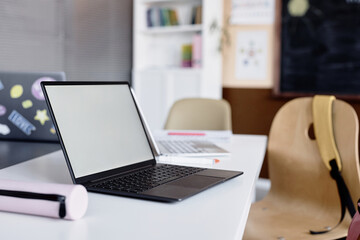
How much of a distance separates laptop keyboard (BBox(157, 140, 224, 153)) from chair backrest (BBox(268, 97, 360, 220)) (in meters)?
0.38

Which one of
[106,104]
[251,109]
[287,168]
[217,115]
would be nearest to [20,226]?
[106,104]

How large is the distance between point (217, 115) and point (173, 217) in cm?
170

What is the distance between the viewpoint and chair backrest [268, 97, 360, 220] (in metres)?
1.54

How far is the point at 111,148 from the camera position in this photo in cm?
109

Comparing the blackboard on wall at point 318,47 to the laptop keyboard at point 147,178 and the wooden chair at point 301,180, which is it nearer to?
the wooden chair at point 301,180

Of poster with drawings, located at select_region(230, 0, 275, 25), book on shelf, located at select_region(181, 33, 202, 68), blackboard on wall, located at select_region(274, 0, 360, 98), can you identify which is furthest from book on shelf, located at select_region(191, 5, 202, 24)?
blackboard on wall, located at select_region(274, 0, 360, 98)

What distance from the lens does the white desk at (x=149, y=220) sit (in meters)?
0.68

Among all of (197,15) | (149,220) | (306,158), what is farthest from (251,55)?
(149,220)

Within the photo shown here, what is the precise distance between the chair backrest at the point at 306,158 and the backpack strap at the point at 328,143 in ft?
0.08

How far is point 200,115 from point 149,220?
5.71 feet

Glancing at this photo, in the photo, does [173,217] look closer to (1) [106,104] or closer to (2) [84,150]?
(2) [84,150]

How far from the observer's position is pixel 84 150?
3.32 feet

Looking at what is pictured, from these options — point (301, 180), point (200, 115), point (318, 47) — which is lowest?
point (301, 180)

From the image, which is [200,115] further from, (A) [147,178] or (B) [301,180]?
(A) [147,178]
